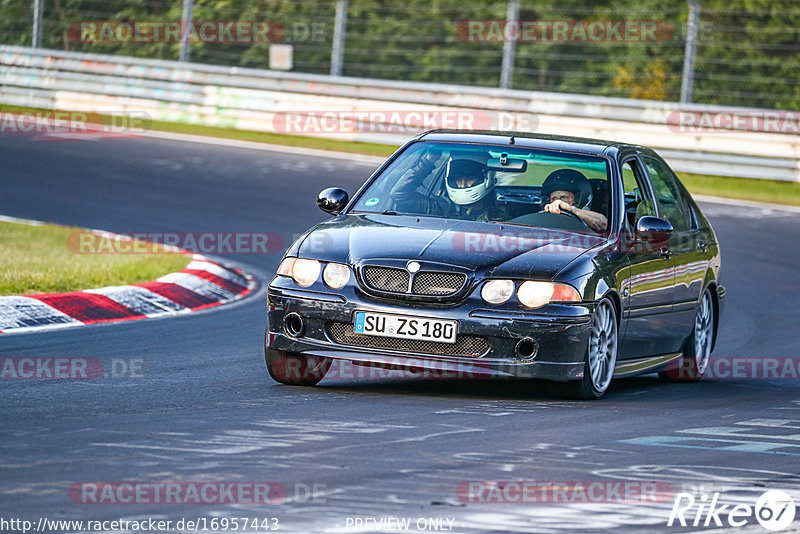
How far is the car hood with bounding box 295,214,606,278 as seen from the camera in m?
7.62

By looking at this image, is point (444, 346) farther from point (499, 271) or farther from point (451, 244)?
point (451, 244)

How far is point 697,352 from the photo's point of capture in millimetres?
9766

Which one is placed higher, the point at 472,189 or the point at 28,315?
the point at 472,189

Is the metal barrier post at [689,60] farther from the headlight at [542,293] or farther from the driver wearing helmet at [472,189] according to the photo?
the headlight at [542,293]

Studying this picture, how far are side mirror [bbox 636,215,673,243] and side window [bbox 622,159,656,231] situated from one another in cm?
14

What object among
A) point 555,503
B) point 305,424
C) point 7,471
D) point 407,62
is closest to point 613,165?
point 305,424

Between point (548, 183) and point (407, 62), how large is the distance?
64.5 feet

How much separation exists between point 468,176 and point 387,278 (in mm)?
1379

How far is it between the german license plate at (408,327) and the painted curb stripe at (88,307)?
2962 mm

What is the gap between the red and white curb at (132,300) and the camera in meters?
9.56

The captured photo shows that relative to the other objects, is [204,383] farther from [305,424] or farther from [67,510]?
[67,510]

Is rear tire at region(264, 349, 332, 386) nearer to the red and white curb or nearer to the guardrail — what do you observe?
the red and white curb

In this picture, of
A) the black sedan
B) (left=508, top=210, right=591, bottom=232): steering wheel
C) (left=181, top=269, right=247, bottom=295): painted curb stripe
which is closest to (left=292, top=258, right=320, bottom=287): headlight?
the black sedan

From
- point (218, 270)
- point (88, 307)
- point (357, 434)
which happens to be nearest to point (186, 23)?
point (218, 270)
